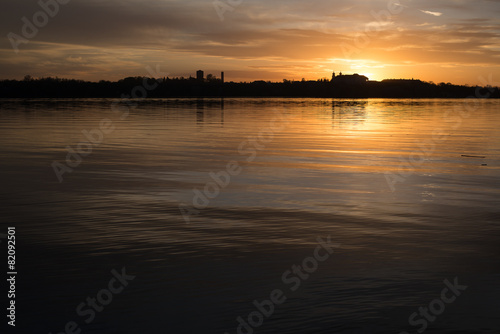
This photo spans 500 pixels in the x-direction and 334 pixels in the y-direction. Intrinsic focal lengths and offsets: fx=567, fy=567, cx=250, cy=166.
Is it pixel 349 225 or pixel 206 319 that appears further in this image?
pixel 349 225

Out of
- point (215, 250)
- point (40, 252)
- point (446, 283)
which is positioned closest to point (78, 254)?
point (40, 252)

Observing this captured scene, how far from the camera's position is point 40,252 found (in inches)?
432

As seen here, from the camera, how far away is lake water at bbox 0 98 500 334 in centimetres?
830

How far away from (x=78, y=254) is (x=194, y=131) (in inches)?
1228

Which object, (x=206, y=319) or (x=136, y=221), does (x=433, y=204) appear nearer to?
(x=136, y=221)

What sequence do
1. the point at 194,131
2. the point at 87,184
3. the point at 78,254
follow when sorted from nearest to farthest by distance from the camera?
the point at 78,254
the point at 87,184
the point at 194,131

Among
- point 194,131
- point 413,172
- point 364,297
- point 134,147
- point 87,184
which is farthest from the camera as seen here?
point 194,131

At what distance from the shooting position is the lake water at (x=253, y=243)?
27.2ft

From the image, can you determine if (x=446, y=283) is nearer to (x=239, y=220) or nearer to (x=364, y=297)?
(x=364, y=297)

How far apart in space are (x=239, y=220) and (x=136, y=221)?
247cm

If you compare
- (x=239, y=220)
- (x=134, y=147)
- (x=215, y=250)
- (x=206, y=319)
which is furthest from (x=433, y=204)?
(x=134, y=147)

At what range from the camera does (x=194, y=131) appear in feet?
137

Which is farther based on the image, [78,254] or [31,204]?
[31,204]

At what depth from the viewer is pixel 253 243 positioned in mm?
11734
